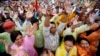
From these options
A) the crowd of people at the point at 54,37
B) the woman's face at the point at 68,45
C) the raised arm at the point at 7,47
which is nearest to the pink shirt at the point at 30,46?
the crowd of people at the point at 54,37

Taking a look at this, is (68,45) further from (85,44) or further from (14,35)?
(14,35)

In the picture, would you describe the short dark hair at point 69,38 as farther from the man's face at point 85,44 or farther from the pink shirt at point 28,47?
the pink shirt at point 28,47

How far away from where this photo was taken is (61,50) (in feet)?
5.65

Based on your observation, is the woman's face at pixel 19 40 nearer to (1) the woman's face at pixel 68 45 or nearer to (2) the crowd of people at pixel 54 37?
(2) the crowd of people at pixel 54 37

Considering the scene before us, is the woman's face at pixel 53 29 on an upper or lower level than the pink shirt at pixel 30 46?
upper

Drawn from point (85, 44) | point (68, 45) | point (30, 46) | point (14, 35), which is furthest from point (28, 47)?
point (85, 44)

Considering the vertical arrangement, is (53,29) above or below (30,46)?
above

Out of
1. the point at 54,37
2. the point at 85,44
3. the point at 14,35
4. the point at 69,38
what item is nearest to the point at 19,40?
the point at 14,35

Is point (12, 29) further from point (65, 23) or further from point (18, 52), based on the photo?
point (65, 23)

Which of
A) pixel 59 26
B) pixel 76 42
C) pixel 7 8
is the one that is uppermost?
pixel 59 26

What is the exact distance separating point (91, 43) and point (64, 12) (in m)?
0.33

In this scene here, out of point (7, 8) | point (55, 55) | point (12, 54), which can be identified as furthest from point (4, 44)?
point (7, 8)

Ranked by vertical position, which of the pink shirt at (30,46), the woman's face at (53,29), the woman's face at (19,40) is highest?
the woman's face at (53,29)

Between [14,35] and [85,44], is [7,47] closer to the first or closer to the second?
[14,35]
